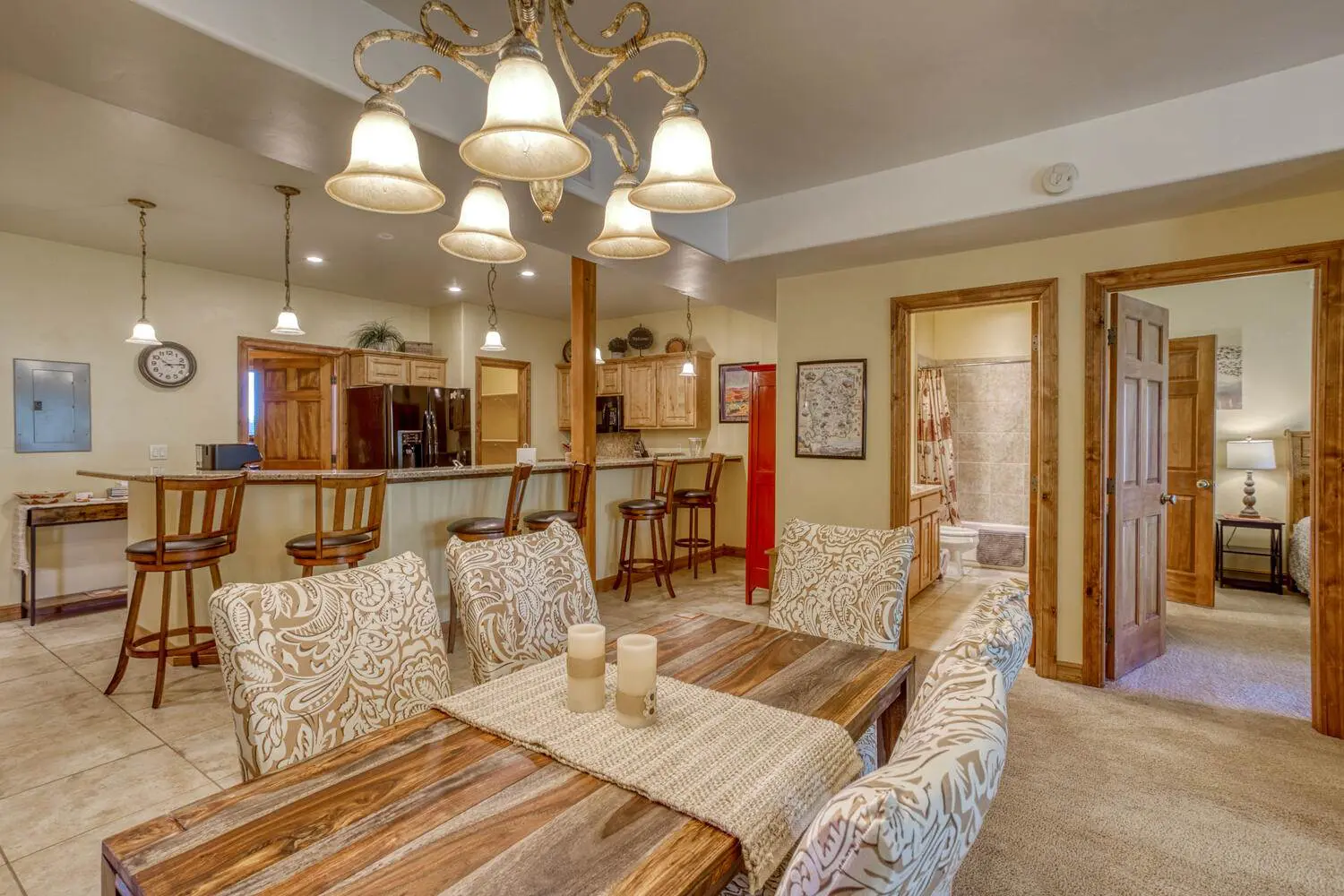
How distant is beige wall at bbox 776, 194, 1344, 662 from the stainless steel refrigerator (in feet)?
11.1

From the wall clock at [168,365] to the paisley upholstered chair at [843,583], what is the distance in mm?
5126

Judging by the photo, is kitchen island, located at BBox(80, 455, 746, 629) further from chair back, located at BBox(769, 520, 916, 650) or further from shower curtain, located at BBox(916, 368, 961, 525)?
shower curtain, located at BBox(916, 368, 961, 525)

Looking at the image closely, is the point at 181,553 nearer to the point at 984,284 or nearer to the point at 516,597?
the point at 516,597

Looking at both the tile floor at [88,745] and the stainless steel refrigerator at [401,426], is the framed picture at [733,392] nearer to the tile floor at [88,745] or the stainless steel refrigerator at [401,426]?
the stainless steel refrigerator at [401,426]

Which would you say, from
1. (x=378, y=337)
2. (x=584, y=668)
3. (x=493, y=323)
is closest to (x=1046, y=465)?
(x=584, y=668)

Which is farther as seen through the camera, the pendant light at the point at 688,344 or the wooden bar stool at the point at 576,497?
the pendant light at the point at 688,344

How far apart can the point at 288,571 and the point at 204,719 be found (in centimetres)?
96

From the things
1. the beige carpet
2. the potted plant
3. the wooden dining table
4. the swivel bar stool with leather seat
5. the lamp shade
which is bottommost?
the beige carpet

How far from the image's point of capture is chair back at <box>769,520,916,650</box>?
1977mm

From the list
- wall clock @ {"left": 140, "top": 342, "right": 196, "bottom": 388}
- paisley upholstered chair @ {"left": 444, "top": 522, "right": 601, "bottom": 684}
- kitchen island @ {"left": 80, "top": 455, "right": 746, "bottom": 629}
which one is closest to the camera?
paisley upholstered chair @ {"left": 444, "top": 522, "right": 601, "bottom": 684}

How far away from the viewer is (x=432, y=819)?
2.99ft

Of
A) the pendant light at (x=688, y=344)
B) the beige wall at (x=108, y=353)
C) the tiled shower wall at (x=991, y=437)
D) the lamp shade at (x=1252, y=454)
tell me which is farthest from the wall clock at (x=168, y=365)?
the lamp shade at (x=1252, y=454)

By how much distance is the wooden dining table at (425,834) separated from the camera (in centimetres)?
79

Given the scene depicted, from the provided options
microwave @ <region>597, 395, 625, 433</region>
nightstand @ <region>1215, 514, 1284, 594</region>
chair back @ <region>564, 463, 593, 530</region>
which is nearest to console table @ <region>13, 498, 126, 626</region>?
chair back @ <region>564, 463, 593, 530</region>
